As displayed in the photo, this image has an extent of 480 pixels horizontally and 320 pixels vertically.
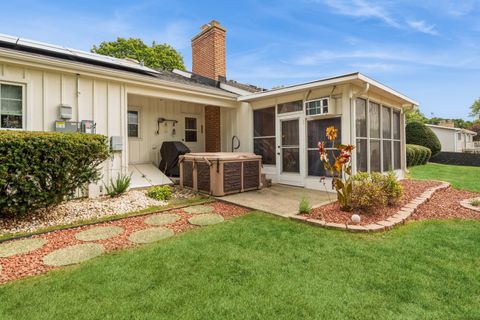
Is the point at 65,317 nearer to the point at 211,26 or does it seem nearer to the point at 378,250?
the point at 378,250

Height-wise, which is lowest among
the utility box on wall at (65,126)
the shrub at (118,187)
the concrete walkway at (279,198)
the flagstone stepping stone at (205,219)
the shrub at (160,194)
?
the flagstone stepping stone at (205,219)

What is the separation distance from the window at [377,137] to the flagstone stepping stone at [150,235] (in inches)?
192

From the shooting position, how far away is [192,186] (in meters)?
6.44

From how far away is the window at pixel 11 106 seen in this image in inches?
183

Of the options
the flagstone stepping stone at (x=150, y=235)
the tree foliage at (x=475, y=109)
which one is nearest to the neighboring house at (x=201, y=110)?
the flagstone stepping stone at (x=150, y=235)

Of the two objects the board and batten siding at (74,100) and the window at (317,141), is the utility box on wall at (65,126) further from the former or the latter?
the window at (317,141)

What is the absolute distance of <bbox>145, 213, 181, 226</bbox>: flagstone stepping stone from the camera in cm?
396

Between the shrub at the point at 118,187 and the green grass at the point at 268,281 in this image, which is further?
the shrub at the point at 118,187

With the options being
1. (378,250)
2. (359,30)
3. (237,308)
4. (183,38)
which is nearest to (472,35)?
(359,30)

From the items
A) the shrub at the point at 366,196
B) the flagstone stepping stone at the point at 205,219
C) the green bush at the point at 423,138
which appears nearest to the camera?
the flagstone stepping stone at the point at 205,219

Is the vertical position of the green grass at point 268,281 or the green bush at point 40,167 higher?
the green bush at point 40,167

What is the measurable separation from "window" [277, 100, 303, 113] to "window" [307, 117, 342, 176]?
53 centimetres

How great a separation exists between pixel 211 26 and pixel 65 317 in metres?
9.89

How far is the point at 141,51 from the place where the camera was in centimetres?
2192
